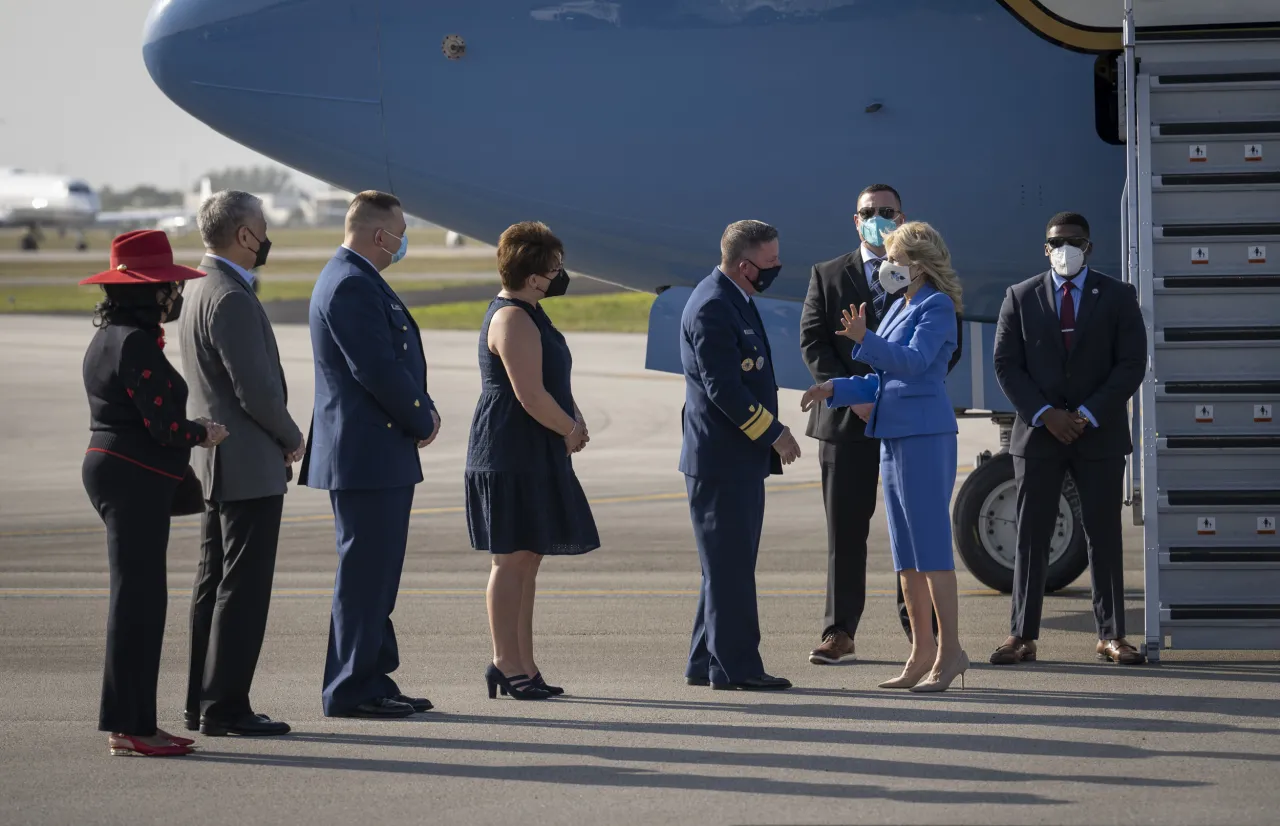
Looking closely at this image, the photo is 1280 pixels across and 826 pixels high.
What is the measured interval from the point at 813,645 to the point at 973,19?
3.48 meters

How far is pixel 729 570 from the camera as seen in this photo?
22.5 feet

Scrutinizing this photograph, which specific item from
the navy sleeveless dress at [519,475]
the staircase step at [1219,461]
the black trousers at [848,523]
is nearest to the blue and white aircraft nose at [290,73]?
the navy sleeveless dress at [519,475]

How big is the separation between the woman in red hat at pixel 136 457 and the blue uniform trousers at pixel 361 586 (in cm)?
73

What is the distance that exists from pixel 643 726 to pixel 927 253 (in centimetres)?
222

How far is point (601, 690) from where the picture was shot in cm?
704

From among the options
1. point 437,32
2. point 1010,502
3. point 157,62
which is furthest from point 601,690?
point 157,62

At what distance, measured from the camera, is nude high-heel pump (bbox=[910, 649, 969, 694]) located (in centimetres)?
676

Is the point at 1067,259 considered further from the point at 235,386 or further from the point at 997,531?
the point at 235,386

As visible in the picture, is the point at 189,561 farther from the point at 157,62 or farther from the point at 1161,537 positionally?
the point at 1161,537

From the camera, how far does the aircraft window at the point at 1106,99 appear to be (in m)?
8.64

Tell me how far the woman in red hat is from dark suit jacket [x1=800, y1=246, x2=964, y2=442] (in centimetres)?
300

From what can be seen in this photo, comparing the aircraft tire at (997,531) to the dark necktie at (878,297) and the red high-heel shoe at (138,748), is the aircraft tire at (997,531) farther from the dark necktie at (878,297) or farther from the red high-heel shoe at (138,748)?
the red high-heel shoe at (138,748)

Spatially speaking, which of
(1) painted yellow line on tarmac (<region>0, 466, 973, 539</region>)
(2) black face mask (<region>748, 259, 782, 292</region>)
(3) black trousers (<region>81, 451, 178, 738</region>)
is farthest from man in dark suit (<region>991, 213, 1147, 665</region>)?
(1) painted yellow line on tarmac (<region>0, 466, 973, 539</region>)

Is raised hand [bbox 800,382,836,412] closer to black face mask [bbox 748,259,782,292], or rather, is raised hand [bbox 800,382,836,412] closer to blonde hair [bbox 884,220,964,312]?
black face mask [bbox 748,259,782,292]
